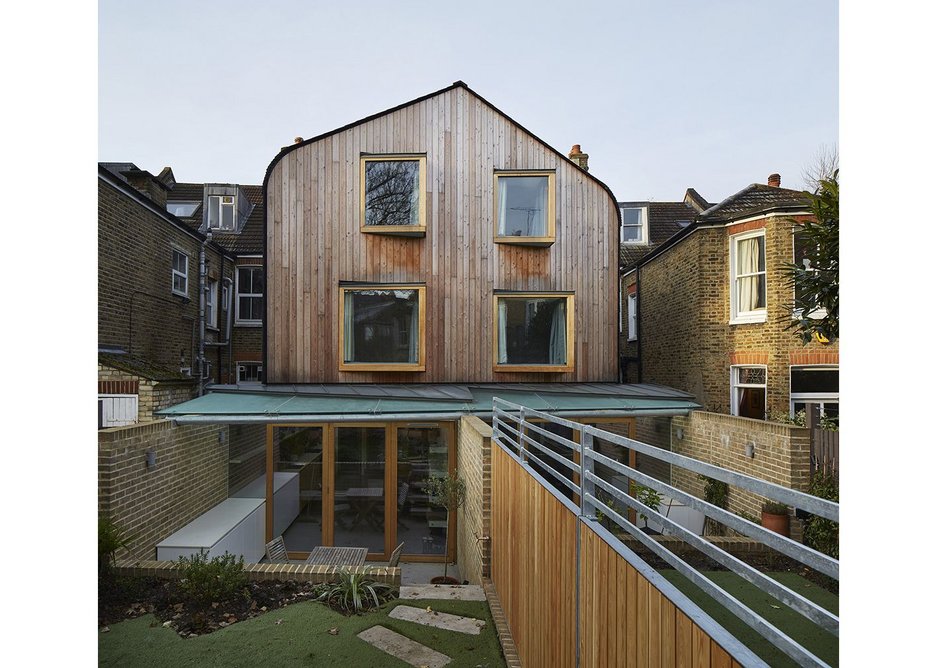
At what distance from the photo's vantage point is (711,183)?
2372 cm

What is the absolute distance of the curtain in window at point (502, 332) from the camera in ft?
38.5

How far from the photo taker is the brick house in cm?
1098

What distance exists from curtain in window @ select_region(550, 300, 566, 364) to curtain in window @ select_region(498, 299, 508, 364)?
44.2 inches

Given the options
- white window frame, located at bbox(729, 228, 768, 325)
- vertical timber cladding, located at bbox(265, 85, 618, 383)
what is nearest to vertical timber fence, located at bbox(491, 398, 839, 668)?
vertical timber cladding, located at bbox(265, 85, 618, 383)

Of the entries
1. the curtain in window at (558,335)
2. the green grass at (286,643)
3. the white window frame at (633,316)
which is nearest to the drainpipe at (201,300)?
the curtain in window at (558,335)

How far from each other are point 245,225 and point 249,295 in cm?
307

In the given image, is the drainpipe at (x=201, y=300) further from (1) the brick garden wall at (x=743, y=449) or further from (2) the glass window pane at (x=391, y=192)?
(1) the brick garden wall at (x=743, y=449)

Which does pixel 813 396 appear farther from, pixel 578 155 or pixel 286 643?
pixel 286 643

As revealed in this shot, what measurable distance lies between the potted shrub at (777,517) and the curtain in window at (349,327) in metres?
8.61

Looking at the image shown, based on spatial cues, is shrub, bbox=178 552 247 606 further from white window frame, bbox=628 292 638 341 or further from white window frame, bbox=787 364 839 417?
white window frame, bbox=628 292 638 341
